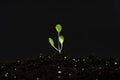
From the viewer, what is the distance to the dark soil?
1.77m

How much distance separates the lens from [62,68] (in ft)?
6.50

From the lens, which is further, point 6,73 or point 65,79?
point 6,73

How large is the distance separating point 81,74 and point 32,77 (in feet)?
0.79

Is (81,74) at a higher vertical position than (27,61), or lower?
lower

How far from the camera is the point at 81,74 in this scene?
1802 mm

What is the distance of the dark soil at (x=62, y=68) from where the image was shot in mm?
1774

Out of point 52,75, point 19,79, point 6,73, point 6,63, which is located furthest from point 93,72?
point 6,63

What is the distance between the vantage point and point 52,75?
5.98 ft

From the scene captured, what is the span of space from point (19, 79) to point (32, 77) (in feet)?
0.21

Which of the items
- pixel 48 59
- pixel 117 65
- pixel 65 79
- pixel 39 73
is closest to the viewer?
pixel 65 79

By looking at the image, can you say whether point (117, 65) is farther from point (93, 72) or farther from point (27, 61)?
point (27, 61)

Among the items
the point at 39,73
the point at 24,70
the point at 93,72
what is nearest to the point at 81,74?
the point at 93,72

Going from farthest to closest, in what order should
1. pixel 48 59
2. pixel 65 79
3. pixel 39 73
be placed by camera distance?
pixel 48 59
pixel 39 73
pixel 65 79

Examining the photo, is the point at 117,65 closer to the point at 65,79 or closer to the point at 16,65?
the point at 65,79
